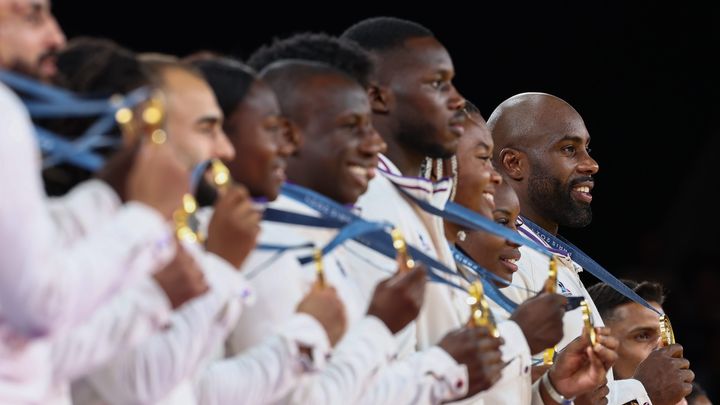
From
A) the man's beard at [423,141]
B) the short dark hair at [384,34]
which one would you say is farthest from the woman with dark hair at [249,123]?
the short dark hair at [384,34]

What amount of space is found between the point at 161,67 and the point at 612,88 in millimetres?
6621

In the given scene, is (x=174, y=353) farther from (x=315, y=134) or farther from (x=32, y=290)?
(x=315, y=134)

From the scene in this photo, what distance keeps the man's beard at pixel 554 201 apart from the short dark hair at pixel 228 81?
2.61 m

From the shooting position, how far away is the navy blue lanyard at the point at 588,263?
561 centimetres

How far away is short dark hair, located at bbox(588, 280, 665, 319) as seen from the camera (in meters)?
6.41

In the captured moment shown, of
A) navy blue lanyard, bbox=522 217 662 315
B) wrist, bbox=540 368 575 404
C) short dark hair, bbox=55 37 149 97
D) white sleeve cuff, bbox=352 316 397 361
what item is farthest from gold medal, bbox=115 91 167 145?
navy blue lanyard, bbox=522 217 662 315

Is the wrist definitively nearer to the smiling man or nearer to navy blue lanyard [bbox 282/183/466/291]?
navy blue lanyard [bbox 282/183/466/291]

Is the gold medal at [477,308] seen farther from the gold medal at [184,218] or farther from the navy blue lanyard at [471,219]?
the gold medal at [184,218]

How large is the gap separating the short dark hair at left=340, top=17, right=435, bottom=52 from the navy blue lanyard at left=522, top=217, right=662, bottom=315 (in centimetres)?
115

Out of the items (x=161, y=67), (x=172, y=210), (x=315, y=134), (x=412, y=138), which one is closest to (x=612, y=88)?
(x=412, y=138)

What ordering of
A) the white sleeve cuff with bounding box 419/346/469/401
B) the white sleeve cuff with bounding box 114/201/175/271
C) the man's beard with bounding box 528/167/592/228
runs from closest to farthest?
the white sleeve cuff with bounding box 114/201/175/271, the white sleeve cuff with bounding box 419/346/469/401, the man's beard with bounding box 528/167/592/228

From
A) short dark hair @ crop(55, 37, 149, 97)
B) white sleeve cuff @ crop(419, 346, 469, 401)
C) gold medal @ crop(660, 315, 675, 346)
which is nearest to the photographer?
short dark hair @ crop(55, 37, 149, 97)

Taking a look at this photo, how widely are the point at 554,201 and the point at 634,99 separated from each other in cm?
372

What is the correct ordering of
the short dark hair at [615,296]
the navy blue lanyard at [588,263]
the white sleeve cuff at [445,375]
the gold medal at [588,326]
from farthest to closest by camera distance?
1. the short dark hair at [615,296]
2. the navy blue lanyard at [588,263]
3. the gold medal at [588,326]
4. the white sleeve cuff at [445,375]
